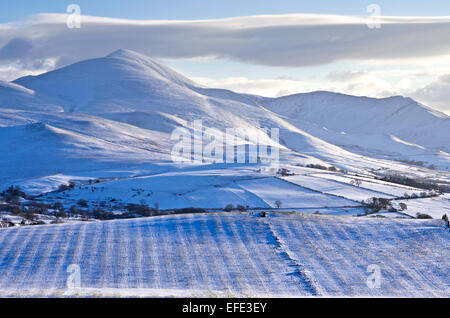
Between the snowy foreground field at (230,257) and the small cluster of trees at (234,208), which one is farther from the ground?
the snowy foreground field at (230,257)

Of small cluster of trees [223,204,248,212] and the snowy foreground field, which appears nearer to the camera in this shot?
the snowy foreground field

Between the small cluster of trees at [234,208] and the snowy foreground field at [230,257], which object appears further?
the small cluster of trees at [234,208]

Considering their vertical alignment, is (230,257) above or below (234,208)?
above

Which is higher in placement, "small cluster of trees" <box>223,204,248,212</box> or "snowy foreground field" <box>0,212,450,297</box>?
"snowy foreground field" <box>0,212,450,297</box>

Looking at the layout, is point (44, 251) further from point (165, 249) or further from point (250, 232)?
point (250, 232)

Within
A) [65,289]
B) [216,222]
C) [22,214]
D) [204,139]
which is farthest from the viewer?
[204,139]

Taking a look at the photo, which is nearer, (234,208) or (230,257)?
(230,257)
